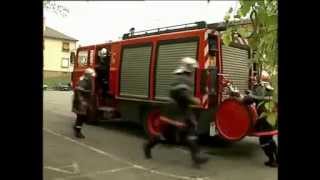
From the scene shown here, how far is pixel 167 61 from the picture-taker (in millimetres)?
9078

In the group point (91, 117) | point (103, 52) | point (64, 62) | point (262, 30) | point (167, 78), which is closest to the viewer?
point (262, 30)

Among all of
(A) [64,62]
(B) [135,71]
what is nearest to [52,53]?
(A) [64,62]

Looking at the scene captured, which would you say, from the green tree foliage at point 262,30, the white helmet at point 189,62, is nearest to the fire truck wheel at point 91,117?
the white helmet at point 189,62

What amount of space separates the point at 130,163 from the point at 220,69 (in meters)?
2.65

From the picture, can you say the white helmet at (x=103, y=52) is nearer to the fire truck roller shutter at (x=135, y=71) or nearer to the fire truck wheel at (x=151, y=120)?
the fire truck roller shutter at (x=135, y=71)

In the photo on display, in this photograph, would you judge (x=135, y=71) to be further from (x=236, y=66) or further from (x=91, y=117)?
(x=236, y=66)

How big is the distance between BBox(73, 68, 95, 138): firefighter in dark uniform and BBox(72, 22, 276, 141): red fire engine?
28.1 inches

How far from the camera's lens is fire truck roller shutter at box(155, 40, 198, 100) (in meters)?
8.56

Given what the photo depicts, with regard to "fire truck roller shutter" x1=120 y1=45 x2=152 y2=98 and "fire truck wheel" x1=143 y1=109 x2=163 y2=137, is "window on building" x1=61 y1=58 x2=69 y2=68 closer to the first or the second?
"fire truck wheel" x1=143 y1=109 x2=163 y2=137

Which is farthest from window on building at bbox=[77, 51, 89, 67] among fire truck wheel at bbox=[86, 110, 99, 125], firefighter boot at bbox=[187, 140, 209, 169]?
firefighter boot at bbox=[187, 140, 209, 169]

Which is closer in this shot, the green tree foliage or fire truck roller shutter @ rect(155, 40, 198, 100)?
the green tree foliage

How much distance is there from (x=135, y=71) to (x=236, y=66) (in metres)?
2.16
